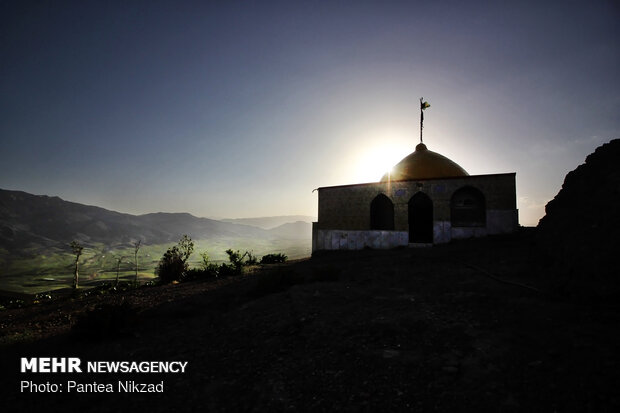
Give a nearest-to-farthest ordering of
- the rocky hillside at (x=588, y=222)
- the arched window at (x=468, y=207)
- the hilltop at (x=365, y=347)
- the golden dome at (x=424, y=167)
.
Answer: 1. the hilltop at (x=365, y=347)
2. the rocky hillside at (x=588, y=222)
3. the arched window at (x=468, y=207)
4. the golden dome at (x=424, y=167)

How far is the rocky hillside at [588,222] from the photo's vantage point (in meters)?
5.92

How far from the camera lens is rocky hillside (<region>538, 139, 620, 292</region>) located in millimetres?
5922

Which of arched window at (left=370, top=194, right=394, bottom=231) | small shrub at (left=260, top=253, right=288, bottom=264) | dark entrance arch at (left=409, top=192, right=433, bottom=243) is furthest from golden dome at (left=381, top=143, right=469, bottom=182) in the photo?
small shrub at (left=260, top=253, right=288, bottom=264)

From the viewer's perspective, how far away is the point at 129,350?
581 cm

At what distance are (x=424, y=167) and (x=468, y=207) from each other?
5107mm

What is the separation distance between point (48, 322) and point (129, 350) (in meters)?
5.06

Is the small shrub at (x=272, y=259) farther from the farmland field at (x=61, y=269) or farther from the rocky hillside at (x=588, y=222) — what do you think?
the farmland field at (x=61, y=269)

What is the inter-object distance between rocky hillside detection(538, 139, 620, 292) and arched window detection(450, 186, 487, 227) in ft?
29.5

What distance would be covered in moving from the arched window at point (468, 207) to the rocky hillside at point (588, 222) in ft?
29.5

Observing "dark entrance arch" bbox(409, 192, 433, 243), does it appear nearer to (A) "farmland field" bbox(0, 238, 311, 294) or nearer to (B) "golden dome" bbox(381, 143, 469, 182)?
(B) "golden dome" bbox(381, 143, 469, 182)

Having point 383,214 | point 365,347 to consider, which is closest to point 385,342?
point 365,347

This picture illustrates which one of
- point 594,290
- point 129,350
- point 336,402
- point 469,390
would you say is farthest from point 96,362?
point 594,290

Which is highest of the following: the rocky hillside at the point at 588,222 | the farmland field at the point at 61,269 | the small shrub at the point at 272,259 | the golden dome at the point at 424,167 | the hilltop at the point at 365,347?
the golden dome at the point at 424,167

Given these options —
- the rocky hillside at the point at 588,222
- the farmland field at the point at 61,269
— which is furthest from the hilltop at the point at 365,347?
the farmland field at the point at 61,269
